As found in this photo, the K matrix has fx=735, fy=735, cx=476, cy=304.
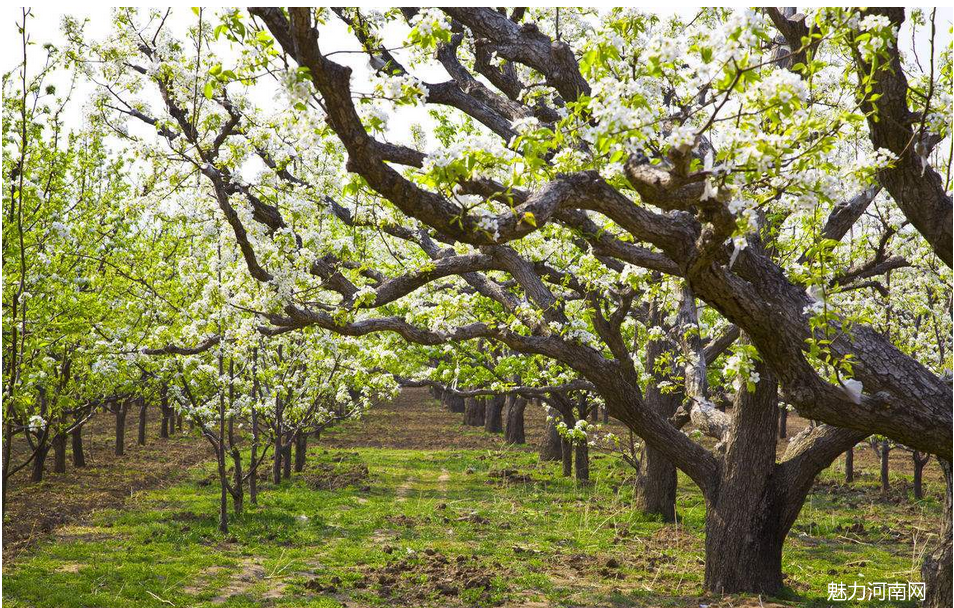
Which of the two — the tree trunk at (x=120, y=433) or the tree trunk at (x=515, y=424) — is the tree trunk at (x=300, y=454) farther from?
the tree trunk at (x=515, y=424)

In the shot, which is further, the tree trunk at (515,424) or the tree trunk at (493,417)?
the tree trunk at (493,417)

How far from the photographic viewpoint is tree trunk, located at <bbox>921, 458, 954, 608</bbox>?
Result: 6332 mm

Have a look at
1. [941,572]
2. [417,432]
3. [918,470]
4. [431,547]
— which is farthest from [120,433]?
[918,470]

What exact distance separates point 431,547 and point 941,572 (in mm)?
6717

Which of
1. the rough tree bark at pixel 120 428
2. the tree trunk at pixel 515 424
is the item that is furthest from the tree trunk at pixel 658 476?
the rough tree bark at pixel 120 428

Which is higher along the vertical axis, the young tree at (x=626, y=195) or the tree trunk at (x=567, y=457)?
the young tree at (x=626, y=195)

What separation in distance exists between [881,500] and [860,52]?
14406 mm

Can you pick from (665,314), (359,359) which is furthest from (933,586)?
(359,359)

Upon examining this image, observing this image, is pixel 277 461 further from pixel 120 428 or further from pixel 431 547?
pixel 120 428

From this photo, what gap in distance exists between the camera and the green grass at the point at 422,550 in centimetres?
862

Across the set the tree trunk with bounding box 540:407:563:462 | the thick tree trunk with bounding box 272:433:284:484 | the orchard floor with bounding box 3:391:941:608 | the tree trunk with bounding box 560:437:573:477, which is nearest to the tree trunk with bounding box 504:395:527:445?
the tree trunk with bounding box 540:407:563:462

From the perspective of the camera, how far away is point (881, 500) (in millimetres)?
16047

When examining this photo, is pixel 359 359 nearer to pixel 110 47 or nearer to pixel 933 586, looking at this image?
pixel 110 47

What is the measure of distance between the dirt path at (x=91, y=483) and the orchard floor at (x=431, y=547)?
1.44 feet
